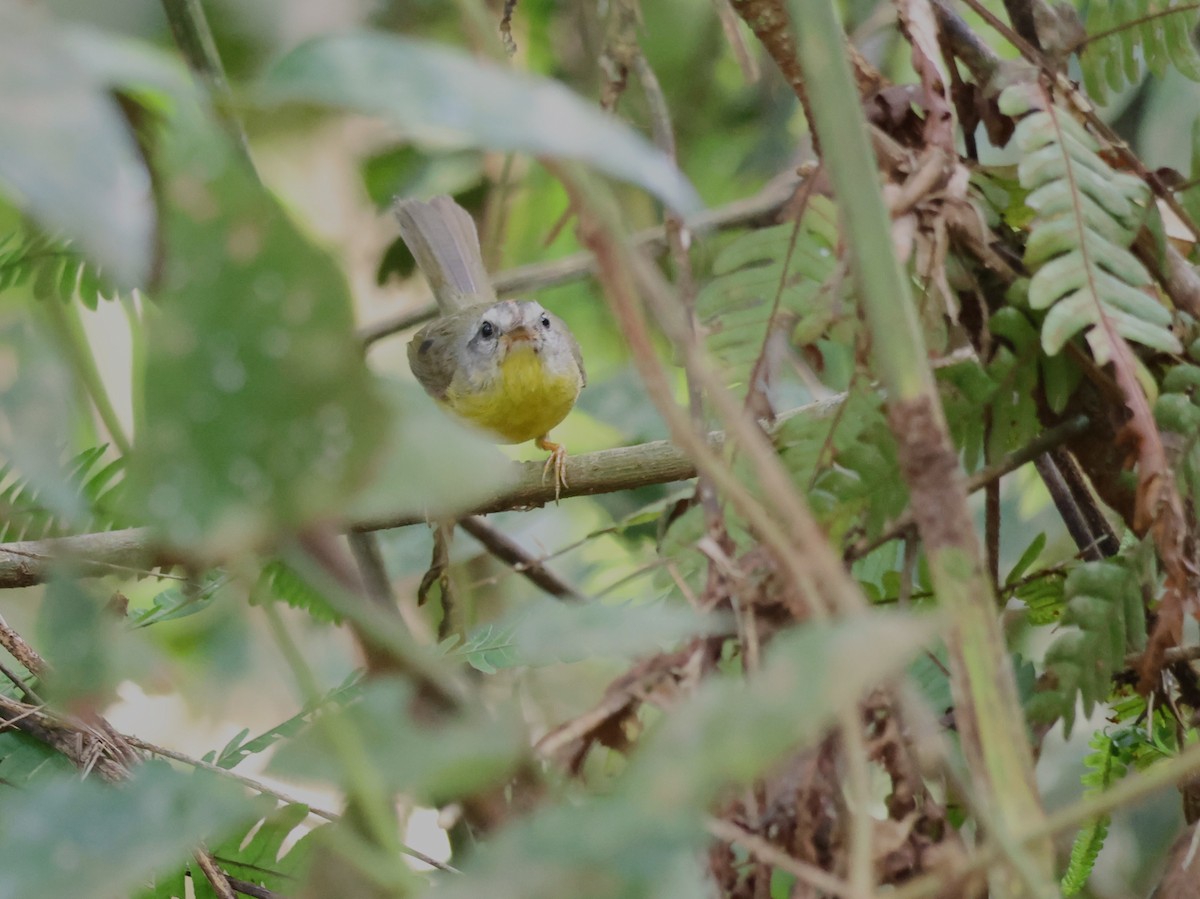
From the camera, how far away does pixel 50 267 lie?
1.73 m

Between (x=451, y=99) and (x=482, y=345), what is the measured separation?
2.81 m

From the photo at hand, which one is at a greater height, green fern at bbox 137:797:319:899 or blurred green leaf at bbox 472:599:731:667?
blurred green leaf at bbox 472:599:731:667

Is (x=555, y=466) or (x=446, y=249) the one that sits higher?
(x=446, y=249)

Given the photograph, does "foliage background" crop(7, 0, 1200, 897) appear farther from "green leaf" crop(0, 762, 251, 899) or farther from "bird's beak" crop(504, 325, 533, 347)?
"bird's beak" crop(504, 325, 533, 347)

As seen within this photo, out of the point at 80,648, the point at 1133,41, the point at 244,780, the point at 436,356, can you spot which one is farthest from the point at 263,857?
the point at 436,356

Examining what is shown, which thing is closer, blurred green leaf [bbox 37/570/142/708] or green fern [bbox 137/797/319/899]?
blurred green leaf [bbox 37/570/142/708]

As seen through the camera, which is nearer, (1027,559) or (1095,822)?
(1095,822)

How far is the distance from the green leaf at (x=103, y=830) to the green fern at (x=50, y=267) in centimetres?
135

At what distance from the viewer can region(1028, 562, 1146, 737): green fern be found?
0.90m

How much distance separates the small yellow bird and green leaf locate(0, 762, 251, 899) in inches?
98.8

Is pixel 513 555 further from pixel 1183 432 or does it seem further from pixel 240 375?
pixel 240 375

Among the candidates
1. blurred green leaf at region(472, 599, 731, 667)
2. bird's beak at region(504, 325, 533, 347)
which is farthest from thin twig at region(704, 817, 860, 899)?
bird's beak at region(504, 325, 533, 347)

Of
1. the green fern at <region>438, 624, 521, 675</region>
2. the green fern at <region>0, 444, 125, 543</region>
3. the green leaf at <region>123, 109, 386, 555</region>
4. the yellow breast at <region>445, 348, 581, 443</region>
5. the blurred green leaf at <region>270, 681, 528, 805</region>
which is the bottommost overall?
the yellow breast at <region>445, 348, 581, 443</region>

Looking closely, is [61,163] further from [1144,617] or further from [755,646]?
[1144,617]
